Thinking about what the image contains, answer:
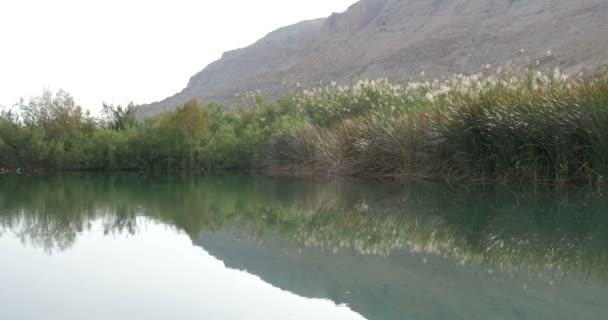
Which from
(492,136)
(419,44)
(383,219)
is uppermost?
(419,44)

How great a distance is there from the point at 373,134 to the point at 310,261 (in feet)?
30.7

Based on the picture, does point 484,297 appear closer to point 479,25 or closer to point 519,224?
point 519,224

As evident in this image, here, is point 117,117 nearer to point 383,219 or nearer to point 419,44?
point 383,219

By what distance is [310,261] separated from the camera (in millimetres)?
3959

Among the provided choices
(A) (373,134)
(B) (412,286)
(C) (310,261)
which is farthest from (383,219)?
(A) (373,134)

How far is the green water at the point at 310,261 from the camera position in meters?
2.82

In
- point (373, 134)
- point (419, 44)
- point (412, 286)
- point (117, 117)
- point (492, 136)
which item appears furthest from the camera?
point (419, 44)

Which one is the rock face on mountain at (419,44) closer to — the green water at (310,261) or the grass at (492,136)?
the grass at (492,136)

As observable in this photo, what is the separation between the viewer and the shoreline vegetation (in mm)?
9234

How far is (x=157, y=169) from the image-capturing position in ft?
70.3

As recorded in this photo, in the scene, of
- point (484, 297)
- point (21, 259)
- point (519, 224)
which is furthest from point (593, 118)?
point (21, 259)

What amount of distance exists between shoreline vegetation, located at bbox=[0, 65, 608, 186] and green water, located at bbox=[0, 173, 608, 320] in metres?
2.27

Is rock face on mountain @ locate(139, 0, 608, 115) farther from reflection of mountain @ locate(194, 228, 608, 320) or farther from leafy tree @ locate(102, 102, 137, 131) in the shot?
reflection of mountain @ locate(194, 228, 608, 320)

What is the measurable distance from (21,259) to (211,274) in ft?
4.50
